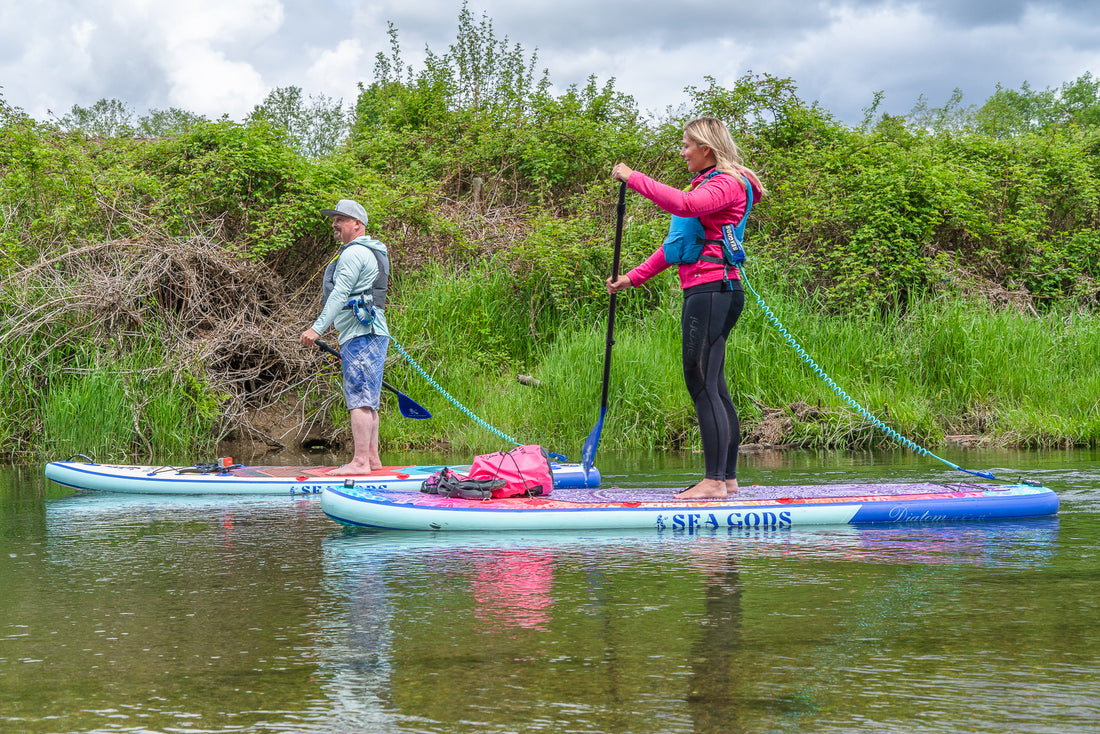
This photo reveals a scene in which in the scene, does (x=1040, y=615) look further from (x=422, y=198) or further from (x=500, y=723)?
(x=422, y=198)

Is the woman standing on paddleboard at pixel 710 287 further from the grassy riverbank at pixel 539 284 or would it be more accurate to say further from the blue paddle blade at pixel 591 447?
the grassy riverbank at pixel 539 284

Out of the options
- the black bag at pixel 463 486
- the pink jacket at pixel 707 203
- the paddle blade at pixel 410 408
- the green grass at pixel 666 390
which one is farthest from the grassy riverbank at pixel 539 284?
the pink jacket at pixel 707 203

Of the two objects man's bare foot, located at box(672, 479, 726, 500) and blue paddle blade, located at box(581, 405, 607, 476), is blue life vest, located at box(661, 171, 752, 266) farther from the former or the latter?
blue paddle blade, located at box(581, 405, 607, 476)

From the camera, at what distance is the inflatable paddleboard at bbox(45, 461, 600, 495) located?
26.5 ft

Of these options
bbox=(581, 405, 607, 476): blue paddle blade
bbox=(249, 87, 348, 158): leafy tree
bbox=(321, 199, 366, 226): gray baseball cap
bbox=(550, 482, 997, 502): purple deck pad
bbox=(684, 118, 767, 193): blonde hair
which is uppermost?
bbox=(249, 87, 348, 158): leafy tree

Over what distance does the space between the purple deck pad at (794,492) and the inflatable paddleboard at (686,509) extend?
12mm

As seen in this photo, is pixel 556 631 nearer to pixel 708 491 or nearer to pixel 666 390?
pixel 708 491

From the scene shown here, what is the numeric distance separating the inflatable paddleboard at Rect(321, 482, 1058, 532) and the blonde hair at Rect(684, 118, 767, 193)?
1.92m

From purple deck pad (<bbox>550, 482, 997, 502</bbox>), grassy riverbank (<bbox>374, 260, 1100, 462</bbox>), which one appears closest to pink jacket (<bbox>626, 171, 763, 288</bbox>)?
purple deck pad (<bbox>550, 482, 997, 502</bbox>)

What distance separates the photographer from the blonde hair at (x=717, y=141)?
6250 mm

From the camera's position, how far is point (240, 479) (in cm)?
847

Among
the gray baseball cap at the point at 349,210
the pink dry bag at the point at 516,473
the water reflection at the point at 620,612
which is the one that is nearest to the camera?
the water reflection at the point at 620,612

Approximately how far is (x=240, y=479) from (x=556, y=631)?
17.4 ft

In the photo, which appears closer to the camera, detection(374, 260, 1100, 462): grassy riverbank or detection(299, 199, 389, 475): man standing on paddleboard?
detection(299, 199, 389, 475): man standing on paddleboard
